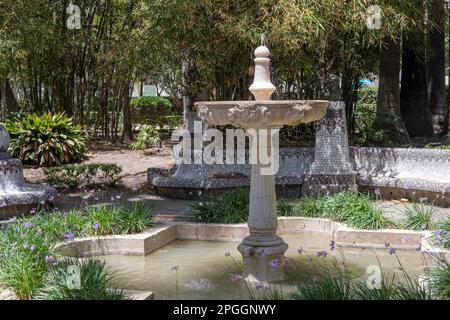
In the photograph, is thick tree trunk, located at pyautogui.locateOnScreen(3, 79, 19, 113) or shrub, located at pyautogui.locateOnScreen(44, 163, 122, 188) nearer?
shrub, located at pyautogui.locateOnScreen(44, 163, 122, 188)

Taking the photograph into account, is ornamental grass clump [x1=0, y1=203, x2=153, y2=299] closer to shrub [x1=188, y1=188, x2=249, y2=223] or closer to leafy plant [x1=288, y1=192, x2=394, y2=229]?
shrub [x1=188, y1=188, x2=249, y2=223]

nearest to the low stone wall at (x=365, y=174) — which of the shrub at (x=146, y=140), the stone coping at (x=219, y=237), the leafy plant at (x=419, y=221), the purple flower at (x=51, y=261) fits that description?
the leafy plant at (x=419, y=221)

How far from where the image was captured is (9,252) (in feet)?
17.5

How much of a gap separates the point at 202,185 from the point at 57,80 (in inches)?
308

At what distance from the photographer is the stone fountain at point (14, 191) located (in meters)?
8.16

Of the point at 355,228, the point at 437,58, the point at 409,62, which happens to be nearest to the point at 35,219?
the point at 355,228

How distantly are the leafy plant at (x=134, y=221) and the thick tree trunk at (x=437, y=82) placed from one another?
10.8 m

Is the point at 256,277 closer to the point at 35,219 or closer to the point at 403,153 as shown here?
the point at 35,219

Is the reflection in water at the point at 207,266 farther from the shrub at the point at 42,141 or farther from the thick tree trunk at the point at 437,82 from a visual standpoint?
the thick tree trunk at the point at 437,82

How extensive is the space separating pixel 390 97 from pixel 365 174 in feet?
12.0

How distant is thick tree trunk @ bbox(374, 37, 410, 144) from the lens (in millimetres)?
12898

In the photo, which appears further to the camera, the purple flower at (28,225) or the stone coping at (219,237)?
the stone coping at (219,237)

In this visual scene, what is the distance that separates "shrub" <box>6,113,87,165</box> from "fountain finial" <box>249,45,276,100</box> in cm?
810

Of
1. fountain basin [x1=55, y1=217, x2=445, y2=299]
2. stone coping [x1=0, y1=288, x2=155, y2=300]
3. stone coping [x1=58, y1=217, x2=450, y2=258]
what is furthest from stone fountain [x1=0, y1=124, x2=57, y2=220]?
stone coping [x1=0, y1=288, x2=155, y2=300]
